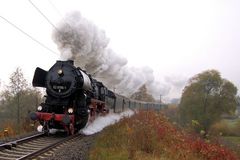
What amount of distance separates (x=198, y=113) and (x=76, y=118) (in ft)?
128

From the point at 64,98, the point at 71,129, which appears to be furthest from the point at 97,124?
the point at 71,129

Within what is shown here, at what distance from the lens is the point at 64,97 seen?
629 inches

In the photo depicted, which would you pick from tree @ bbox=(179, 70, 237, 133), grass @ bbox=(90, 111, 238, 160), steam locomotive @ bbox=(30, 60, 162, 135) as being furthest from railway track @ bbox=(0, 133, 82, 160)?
tree @ bbox=(179, 70, 237, 133)

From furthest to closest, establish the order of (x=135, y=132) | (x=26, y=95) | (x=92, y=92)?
(x=26, y=95) → (x=92, y=92) → (x=135, y=132)

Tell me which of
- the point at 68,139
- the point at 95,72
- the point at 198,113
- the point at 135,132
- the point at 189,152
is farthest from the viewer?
the point at 198,113

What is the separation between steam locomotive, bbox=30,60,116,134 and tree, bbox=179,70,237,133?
3713 cm

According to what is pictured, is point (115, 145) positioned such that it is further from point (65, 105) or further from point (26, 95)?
point (26, 95)

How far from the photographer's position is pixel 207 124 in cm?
5269

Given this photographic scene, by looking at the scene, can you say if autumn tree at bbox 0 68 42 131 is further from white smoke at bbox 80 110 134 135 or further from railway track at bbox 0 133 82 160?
railway track at bbox 0 133 82 160

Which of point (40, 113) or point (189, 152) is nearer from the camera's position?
point (189, 152)

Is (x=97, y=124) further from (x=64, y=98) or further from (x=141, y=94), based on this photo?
(x=141, y=94)

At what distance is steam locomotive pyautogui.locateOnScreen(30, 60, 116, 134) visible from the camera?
15531 mm

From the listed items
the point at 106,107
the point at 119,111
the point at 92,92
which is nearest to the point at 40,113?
the point at 92,92

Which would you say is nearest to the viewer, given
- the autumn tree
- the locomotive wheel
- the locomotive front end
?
the locomotive wheel
